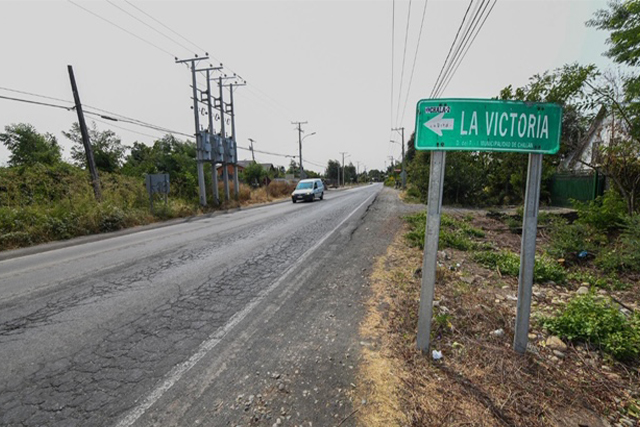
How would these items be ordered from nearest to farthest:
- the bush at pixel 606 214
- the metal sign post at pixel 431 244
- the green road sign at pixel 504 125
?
1. the green road sign at pixel 504 125
2. the metal sign post at pixel 431 244
3. the bush at pixel 606 214

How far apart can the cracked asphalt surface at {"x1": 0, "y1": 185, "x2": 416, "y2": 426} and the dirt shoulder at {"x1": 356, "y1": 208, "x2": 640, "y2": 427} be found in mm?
273

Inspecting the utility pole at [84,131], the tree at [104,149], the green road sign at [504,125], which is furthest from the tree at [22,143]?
the green road sign at [504,125]

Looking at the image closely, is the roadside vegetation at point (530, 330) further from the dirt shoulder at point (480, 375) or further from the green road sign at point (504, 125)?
the green road sign at point (504, 125)

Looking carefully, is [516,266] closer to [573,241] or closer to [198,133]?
[573,241]

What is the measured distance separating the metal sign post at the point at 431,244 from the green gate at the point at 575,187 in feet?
42.5

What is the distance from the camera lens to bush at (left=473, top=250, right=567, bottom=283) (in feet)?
14.5

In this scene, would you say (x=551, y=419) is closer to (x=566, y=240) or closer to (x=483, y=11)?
(x=566, y=240)

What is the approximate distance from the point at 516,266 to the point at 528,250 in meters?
2.85

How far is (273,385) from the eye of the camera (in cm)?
223

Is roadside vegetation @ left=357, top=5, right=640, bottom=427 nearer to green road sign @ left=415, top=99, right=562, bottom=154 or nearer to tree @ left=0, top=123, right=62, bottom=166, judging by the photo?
green road sign @ left=415, top=99, right=562, bottom=154

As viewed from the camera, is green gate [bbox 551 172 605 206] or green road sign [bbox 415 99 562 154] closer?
green road sign [bbox 415 99 562 154]

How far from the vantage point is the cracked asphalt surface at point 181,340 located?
2.04 metres

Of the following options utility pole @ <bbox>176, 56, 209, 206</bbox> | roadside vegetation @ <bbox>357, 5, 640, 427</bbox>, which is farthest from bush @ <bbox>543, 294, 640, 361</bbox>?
utility pole @ <bbox>176, 56, 209, 206</bbox>

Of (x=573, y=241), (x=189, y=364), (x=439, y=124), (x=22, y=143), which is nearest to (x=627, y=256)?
(x=573, y=241)
